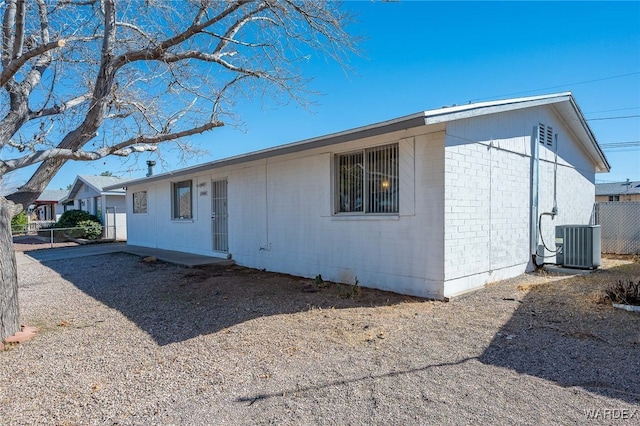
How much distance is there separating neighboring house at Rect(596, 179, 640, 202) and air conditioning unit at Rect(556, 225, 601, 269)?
28.1 meters

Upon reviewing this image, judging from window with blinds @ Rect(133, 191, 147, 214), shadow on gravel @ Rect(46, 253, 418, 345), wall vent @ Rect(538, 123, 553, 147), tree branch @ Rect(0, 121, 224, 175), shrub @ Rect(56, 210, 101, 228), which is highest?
wall vent @ Rect(538, 123, 553, 147)

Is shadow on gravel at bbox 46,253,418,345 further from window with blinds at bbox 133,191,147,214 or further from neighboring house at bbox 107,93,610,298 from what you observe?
window with blinds at bbox 133,191,147,214

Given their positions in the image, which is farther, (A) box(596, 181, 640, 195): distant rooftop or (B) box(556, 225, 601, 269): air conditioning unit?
(A) box(596, 181, 640, 195): distant rooftop

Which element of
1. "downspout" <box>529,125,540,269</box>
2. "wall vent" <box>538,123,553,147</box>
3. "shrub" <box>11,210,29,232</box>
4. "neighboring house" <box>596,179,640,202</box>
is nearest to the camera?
"downspout" <box>529,125,540,269</box>

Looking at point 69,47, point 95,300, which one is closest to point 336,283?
point 95,300

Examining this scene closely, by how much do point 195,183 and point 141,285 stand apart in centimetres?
519

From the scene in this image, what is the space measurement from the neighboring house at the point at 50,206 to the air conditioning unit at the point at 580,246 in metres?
39.0

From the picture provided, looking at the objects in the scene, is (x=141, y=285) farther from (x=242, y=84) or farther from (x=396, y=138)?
(x=396, y=138)

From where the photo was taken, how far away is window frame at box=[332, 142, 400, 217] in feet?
22.5

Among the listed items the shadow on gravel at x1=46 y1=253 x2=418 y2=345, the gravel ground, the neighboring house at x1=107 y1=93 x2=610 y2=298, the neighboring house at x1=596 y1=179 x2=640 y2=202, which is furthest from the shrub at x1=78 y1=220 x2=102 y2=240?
the neighboring house at x1=596 y1=179 x2=640 y2=202

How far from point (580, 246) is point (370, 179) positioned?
533 centimetres

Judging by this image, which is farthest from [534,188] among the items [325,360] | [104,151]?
[104,151]

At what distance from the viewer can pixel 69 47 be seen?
5559 millimetres

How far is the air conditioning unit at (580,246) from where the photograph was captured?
8.57 meters
